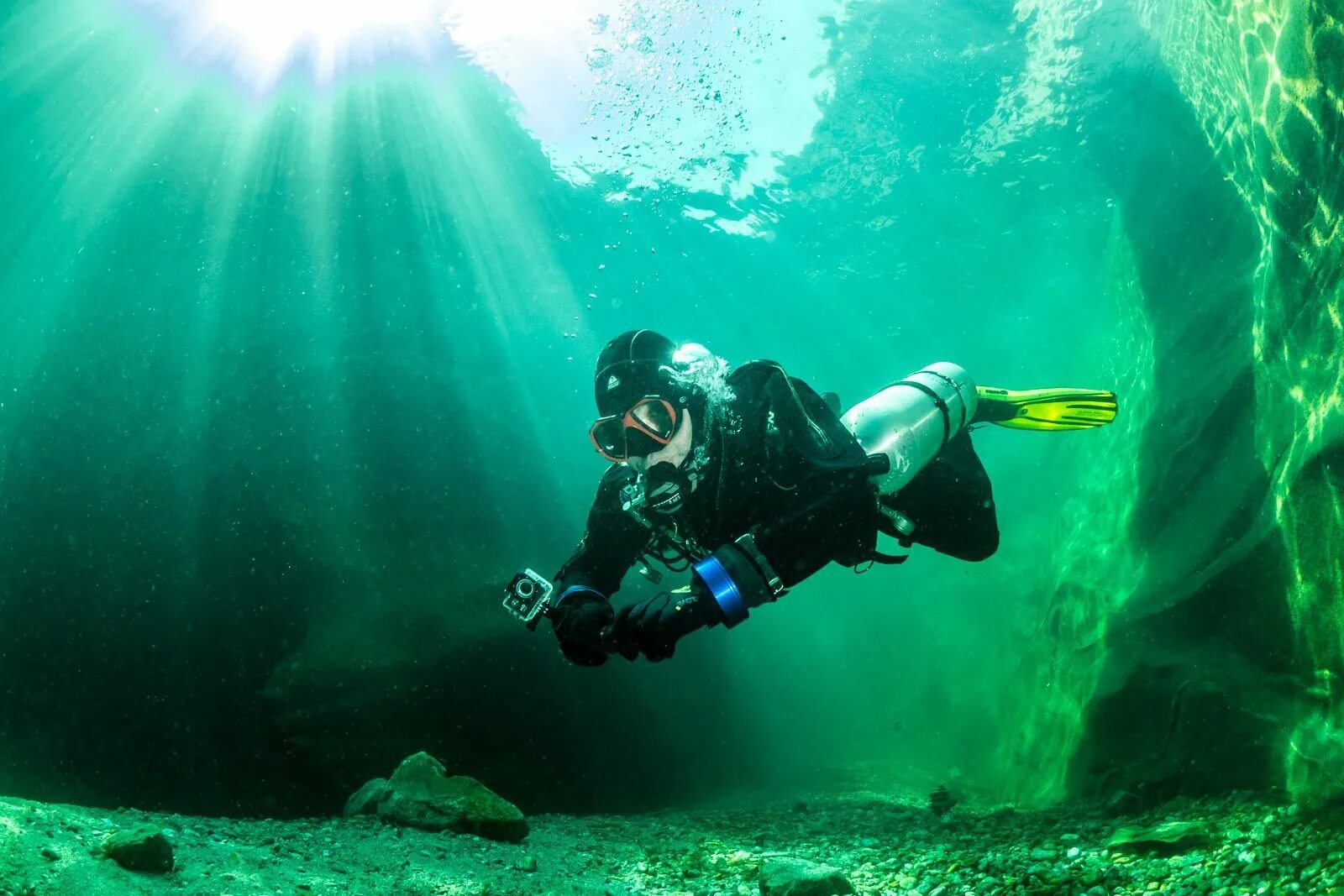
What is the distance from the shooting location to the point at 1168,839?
3674 mm

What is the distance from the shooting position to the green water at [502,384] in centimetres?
597

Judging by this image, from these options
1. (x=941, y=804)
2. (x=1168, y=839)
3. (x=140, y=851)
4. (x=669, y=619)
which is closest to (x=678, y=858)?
(x=1168, y=839)

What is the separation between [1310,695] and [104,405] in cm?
1451

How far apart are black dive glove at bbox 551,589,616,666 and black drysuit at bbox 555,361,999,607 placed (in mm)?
411

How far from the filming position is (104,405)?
9.95 m

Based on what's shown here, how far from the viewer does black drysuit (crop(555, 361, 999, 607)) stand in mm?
2965

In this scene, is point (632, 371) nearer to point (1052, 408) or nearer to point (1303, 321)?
point (1052, 408)

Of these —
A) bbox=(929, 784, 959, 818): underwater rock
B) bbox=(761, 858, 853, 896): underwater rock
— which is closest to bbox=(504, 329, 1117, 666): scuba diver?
bbox=(761, 858, 853, 896): underwater rock

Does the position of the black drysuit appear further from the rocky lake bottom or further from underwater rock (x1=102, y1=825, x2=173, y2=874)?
underwater rock (x1=102, y1=825, x2=173, y2=874)

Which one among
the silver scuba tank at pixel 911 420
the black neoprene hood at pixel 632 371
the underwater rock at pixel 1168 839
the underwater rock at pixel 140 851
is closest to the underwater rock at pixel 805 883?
the underwater rock at pixel 1168 839

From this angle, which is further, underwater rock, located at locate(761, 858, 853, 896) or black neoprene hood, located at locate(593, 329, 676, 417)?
black neoprene hood, located at locate(593, 329, 676, 417)

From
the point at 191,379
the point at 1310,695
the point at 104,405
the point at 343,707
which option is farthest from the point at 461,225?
the point at 1310,695

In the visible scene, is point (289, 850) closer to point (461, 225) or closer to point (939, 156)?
point (461, 225)

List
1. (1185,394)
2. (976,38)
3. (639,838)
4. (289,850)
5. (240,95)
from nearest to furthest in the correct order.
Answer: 1. (289,850)
2. (639,838)
3. (1185,394)
4. (240,95)
5. (976,38)
